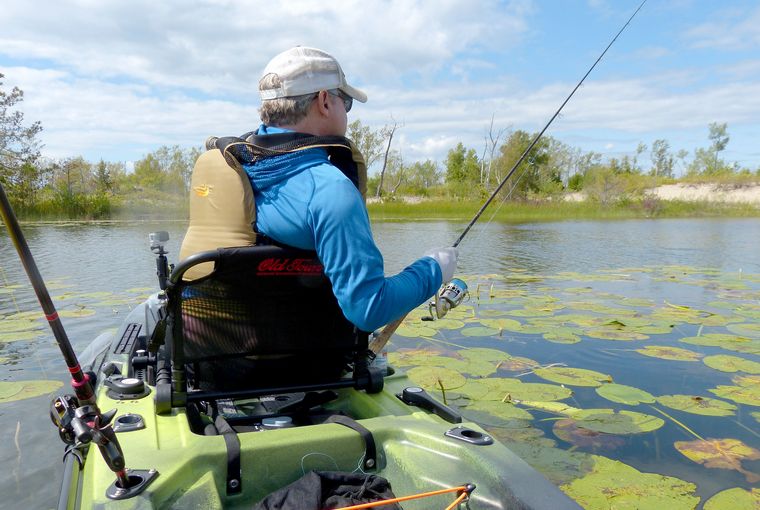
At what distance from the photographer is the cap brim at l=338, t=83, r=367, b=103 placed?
1.82 metres

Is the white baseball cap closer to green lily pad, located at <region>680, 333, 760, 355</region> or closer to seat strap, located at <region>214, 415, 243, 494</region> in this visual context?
seat strap, located at <region>214, 415, 243, 494</region>

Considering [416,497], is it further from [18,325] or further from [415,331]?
[18,325]

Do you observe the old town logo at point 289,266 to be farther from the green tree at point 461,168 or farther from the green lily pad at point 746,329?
the green tree at point 461,168

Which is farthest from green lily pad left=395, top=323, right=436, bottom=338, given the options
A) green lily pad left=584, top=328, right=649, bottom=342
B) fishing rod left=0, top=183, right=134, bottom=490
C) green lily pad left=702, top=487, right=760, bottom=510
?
fishing rod left=0, top=183, right=134, bottom=490

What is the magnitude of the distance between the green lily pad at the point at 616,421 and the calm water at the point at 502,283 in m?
0.07

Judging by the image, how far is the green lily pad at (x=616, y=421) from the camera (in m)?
3.17

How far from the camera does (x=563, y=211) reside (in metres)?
24.9

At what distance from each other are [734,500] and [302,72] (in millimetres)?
2394

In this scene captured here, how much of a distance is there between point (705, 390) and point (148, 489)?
3.66 m

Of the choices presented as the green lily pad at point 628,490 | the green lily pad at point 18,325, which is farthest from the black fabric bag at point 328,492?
the green lily pad at point 18,325

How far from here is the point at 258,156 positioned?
5.40 feet

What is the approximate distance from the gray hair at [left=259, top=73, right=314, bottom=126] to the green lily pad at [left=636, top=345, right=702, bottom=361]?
3792mm

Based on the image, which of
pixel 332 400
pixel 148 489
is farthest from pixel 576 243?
pixel 148 489

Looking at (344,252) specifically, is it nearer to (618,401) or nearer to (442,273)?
(442,273)
